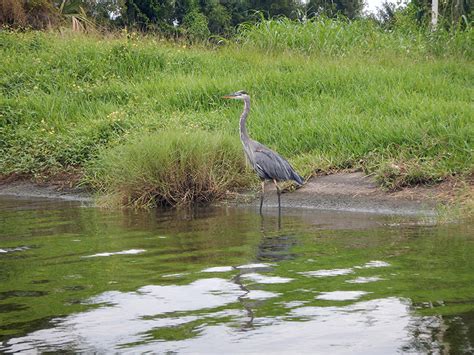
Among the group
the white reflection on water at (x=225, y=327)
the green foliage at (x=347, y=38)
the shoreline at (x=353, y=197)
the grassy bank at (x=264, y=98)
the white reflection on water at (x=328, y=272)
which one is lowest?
the white reflection on water at (x=225, y=327)

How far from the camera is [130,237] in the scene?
8.70 m

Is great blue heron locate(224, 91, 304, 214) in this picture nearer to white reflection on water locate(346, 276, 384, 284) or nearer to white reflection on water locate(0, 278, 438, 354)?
white reflection on water locate(346, 276, 384, 284)

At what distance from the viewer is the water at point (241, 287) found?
4891 mm

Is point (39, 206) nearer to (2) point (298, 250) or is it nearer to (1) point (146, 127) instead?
(1) point (146, 127)

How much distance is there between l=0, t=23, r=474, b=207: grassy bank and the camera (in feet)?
38.8

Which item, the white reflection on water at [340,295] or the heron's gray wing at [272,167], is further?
the heron's gray wing at [272,167]

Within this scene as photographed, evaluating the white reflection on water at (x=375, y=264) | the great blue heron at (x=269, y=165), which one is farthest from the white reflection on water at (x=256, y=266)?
the great blue heron at (x=269, y=165)

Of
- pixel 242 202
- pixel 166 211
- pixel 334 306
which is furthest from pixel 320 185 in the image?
pixel 334 306

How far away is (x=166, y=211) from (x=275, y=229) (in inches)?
86.2

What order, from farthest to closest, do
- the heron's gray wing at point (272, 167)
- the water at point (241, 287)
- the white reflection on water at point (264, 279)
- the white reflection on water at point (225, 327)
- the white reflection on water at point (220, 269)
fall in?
the heron's gray wing at point (272, 167), the white reflection on water at point (220, 269), the white reflection on water at point (264, 279), the water at point (241, 287), the white reflection on water at point (225, 327)

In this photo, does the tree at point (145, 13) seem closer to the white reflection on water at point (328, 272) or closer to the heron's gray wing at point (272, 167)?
the heron's gray wing at point (272, 167)

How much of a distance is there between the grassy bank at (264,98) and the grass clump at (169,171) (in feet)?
1.95

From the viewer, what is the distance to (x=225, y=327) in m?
5.13

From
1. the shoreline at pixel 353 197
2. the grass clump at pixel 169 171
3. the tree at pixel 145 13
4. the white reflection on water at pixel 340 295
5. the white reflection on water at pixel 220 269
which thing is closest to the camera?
the white reflection on water at pixel 340 295
